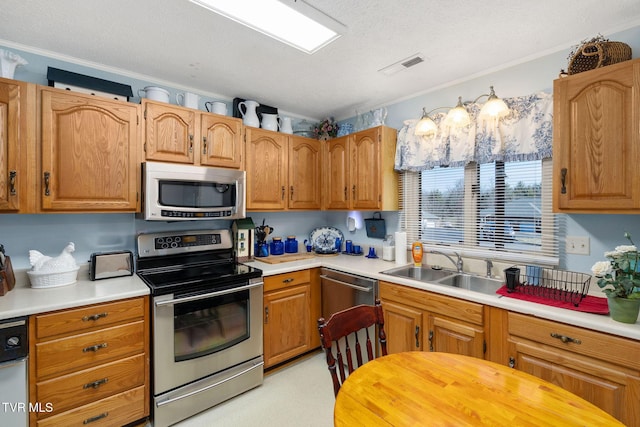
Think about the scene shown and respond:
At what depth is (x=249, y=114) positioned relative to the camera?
2.76 meters

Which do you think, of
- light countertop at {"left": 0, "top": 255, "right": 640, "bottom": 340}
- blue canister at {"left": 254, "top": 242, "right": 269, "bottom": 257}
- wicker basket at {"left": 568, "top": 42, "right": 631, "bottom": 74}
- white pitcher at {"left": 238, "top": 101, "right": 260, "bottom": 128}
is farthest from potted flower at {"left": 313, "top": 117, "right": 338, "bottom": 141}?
wicker basket at {"left": 568, "top": 42, "right": 631, "bottom": 74}

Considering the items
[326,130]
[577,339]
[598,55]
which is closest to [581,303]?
[577,339]

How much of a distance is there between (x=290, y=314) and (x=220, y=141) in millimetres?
1612

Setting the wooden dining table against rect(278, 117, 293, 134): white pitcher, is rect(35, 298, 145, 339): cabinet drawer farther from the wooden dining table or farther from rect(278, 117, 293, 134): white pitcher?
rect(278, 117, 293, 134): white pitcher

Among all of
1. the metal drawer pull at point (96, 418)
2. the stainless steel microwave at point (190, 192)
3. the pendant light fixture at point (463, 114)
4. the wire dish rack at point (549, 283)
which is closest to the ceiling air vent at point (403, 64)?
the pendant light fixture at point (463, 114)

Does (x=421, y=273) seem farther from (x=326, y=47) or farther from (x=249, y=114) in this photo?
(x=249, y=114)

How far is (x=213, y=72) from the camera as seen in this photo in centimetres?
233

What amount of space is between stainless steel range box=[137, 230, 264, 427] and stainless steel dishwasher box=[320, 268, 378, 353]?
65cm

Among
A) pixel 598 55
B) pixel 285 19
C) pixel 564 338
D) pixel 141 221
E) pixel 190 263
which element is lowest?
pixel 564 338

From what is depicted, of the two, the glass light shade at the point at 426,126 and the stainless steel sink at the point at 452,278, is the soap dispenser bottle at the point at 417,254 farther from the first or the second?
the glass light shade at the point at 426,126

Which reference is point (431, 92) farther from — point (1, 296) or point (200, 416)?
point (1, 296)

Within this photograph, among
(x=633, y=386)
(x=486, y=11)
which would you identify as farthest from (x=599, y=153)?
(x=633, y=386)

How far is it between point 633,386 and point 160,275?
276cm

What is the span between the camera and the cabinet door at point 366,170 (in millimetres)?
2766
